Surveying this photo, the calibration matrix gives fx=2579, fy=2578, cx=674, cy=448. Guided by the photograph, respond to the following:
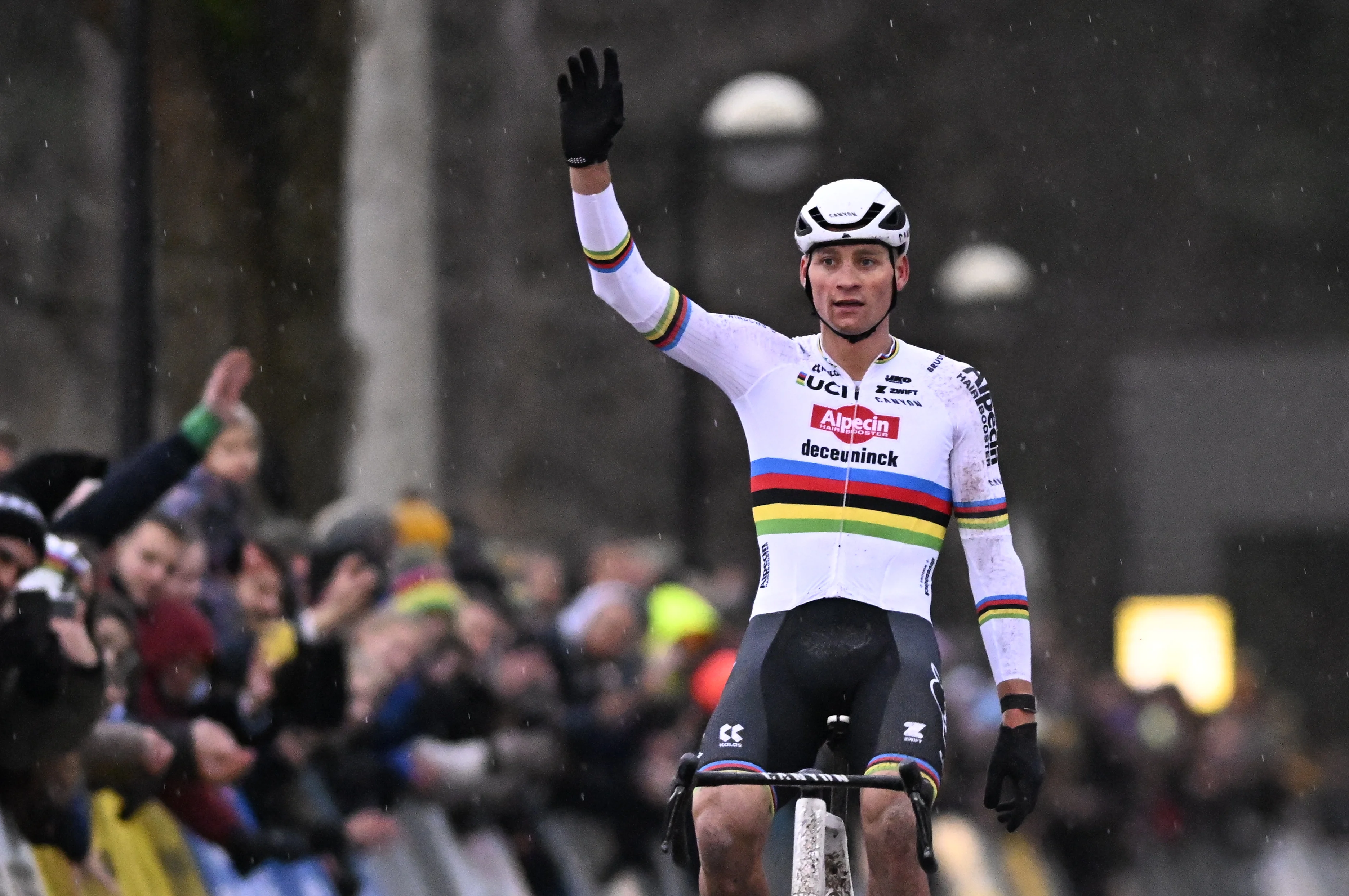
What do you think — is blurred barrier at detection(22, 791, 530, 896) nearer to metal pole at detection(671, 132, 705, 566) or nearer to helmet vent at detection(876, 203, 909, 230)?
helmet vent at detection(876, 203, 909, 230)

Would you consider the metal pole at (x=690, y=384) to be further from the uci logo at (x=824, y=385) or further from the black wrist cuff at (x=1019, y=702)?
the black wrist cuff at (x=1019, y=702)

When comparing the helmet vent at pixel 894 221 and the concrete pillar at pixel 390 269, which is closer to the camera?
the helmet vent at pixel 894 221

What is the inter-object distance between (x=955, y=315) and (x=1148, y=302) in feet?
54.1

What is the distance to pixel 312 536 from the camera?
38.5ft

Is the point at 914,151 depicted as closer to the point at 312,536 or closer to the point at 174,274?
the point at 174,274

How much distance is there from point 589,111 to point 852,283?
0.94m

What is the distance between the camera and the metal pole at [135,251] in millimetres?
12320

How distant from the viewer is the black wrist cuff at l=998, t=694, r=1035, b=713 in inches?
304

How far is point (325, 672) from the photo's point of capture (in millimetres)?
10391

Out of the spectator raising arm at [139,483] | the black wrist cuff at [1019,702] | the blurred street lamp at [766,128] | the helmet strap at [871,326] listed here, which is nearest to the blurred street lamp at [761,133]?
the blurred street lamp at [766,128]

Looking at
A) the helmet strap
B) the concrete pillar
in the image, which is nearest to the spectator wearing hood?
the helmet strap

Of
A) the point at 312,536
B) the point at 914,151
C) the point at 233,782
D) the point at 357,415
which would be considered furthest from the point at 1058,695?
the point at 914,151

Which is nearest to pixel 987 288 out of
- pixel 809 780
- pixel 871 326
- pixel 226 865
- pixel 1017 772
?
pixel 226 865

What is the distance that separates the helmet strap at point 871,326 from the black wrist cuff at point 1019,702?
3.84 feet
